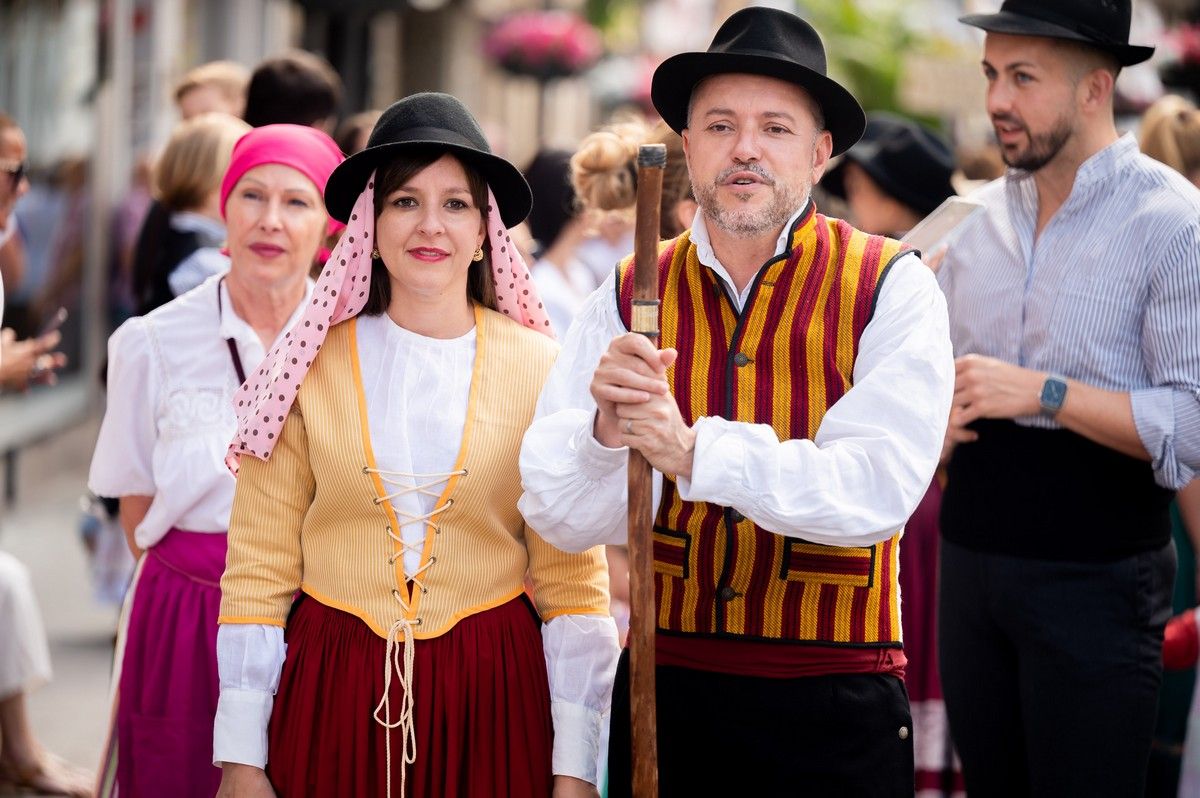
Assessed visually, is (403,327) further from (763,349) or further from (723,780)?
(723,780)

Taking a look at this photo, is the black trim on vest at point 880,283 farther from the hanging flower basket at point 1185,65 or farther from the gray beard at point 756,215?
the hanging flower basket at point 1185,65

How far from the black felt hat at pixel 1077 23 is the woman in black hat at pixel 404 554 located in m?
1.39

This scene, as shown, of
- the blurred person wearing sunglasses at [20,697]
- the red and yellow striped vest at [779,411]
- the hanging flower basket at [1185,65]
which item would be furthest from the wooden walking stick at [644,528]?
the hanging flower basket at [1185,65]

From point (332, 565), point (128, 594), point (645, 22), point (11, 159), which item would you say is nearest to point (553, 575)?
point (332, 565)

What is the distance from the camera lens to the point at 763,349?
3.00 m

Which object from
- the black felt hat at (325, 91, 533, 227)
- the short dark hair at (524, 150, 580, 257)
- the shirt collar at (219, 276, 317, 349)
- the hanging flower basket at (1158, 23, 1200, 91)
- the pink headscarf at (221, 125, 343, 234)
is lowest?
the shirt collar at (219, 276, 317, 349)

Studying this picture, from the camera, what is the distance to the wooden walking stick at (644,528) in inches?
104

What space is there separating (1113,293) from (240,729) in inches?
89.7

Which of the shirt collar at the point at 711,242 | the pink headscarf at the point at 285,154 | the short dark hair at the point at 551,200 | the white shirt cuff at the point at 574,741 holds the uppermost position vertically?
the short dark hair at the point at 551,200

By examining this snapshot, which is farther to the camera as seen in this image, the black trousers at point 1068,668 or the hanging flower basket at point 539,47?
the hanging flower basket at point 539,47

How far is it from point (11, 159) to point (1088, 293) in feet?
10.1

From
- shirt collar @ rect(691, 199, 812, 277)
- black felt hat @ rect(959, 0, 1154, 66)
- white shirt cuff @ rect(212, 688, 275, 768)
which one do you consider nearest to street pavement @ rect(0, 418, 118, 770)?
white shirt cuff @ rect(212, 688, 275, 768)

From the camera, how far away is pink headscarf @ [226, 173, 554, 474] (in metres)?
3.23

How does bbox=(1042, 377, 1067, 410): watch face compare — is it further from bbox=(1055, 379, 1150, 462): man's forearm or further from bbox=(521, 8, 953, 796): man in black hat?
bbox=(521, 8, 953, 796): man in black hat
